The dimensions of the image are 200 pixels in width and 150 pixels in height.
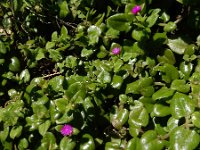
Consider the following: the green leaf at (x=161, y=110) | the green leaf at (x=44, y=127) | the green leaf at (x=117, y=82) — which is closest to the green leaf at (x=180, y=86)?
the green leaf at (x=161, y=110)

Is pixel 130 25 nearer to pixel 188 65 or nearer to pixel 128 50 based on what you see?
pixel 128 50

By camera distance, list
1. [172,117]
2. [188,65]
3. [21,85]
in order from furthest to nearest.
Result: [21,85] → [188,65] → [172,117]

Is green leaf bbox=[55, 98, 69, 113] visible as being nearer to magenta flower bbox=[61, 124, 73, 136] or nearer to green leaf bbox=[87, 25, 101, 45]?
magenta flower bbox=[61, 124, 73, 136]

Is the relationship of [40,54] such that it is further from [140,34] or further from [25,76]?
[140,34]

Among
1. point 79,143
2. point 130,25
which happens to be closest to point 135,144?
point 79,143

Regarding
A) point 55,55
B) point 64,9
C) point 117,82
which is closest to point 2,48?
point 55,55

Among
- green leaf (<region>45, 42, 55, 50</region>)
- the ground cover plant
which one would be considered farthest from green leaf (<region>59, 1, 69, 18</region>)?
green leaf (<region>45, 42, 55, 50</region>)
